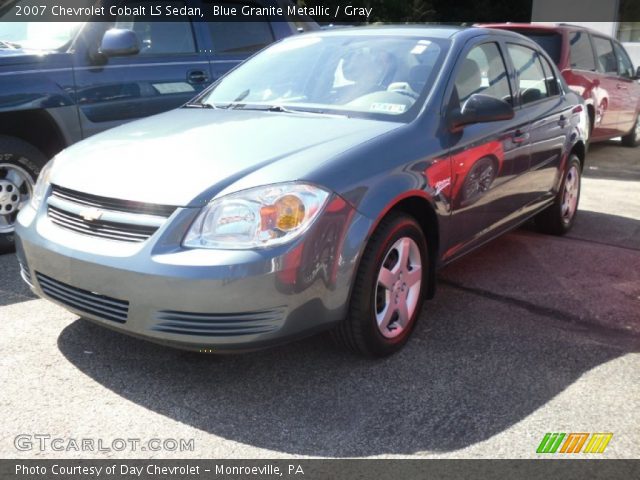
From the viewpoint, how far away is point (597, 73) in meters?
8.88

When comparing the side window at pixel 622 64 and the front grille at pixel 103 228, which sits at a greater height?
the front grille at pixel 103 228

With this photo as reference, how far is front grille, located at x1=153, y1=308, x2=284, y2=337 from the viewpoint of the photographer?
267cm

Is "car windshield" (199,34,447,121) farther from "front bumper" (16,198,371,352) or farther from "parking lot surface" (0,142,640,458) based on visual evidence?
"parking lot surface" (0,142,640,458)

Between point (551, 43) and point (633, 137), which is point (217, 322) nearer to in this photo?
point (551, 43)

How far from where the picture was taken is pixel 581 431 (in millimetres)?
2699

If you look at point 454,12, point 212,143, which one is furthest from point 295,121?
point 454,12

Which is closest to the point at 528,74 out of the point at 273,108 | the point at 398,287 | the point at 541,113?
A: the point at 541,113

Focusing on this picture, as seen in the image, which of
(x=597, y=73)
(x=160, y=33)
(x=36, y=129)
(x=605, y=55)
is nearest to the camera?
(x=36, y=129)

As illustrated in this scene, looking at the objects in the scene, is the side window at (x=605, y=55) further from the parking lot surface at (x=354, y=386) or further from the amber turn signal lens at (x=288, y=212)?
the amber turn signal lens at (x=288, y=212)

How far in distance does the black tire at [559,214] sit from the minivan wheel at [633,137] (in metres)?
5.88

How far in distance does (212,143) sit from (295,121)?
0.51 m

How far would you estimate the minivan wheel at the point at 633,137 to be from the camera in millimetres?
10727

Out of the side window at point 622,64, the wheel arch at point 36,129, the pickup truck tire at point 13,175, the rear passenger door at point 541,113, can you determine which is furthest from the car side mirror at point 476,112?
the side window at point 622,64

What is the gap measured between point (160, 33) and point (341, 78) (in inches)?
90.8
